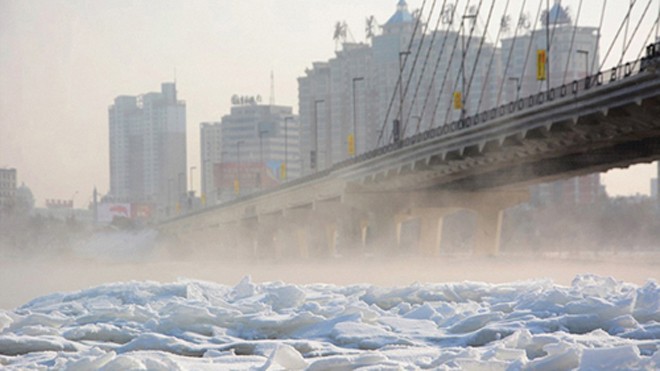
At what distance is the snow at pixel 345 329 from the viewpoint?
73.7ft

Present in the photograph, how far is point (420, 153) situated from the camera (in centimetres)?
8350

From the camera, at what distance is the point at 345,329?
27672 mm

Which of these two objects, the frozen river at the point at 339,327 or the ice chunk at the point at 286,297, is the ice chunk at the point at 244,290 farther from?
the ice chunk at the point at 286,297

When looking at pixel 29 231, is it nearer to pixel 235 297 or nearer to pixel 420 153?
pixel 420 153

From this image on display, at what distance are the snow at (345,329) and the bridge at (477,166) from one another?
26.1 meters

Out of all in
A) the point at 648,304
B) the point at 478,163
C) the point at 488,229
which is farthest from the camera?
the point at 488,229

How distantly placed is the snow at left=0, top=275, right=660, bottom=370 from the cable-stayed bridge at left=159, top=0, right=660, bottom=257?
25.8 meters

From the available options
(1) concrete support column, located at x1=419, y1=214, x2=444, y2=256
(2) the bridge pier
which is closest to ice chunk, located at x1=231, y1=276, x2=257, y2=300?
(2) the bridge pier

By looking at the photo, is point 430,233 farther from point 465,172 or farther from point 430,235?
point 465,172

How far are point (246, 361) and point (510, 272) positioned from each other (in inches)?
1805

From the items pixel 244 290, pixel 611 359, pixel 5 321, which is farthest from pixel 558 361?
pixel 244 290

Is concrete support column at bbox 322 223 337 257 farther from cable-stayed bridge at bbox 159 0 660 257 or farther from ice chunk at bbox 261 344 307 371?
ice chunk at bbox 261 344 307 371

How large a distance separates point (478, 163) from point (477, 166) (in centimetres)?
108

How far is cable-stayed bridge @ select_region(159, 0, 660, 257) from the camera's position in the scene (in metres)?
60.7
